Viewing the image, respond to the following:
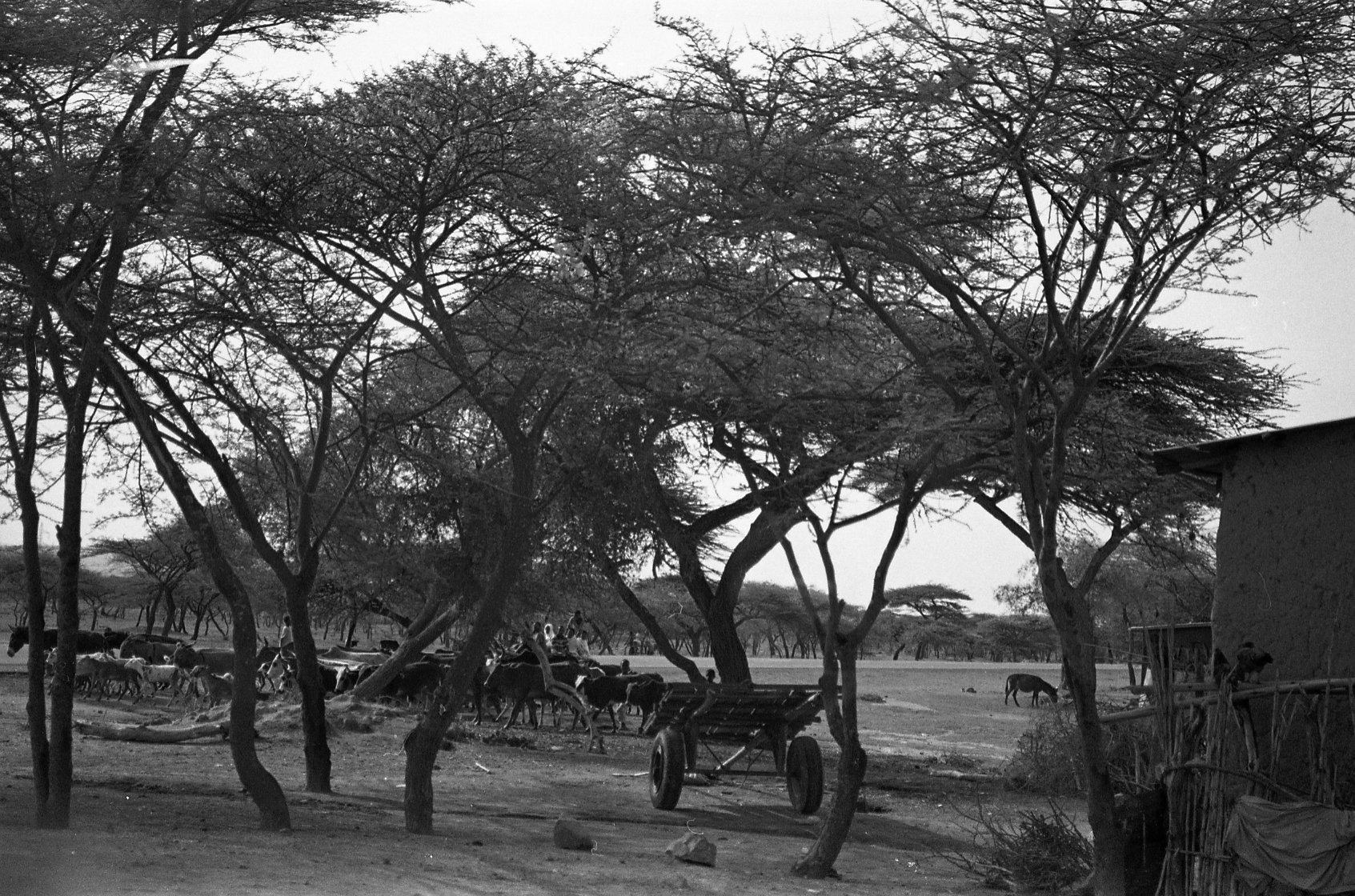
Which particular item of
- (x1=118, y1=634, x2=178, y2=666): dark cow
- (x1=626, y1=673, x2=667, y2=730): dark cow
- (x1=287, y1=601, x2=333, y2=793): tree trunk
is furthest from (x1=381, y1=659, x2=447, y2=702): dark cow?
(x1=287, y1=601, x2=333, y2=793): tree trunk

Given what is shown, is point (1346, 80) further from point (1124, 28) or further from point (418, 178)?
point (418, 178)

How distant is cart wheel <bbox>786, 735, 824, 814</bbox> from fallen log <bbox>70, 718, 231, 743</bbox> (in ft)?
25.4

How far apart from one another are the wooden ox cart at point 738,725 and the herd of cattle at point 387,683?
7280 millimetres

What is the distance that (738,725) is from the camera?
47.2 feet

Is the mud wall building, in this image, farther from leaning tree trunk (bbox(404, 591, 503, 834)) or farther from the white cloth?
leaning tree trunk (bbox(404, 591, 503, 834))

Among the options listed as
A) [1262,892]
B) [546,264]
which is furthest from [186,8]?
[1262,892]

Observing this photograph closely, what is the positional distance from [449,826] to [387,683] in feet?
33.2

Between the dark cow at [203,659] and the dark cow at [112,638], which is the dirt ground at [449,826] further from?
the dark cow at [112,638]

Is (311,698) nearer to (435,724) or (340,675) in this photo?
(435,724)

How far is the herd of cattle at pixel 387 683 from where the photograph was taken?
72.7 ft

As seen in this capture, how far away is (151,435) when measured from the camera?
9.68 m

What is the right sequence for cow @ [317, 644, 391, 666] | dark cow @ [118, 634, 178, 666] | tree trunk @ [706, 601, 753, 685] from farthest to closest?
dark cow @ [118, 634, 178, 666], cow @ [317, 644, 391, 666], tree trunk @ [706, 601, 753, 685]

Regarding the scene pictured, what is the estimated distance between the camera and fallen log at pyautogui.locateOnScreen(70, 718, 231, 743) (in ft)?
57.1

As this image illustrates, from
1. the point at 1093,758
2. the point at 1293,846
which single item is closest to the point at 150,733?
the point at 1093,758
